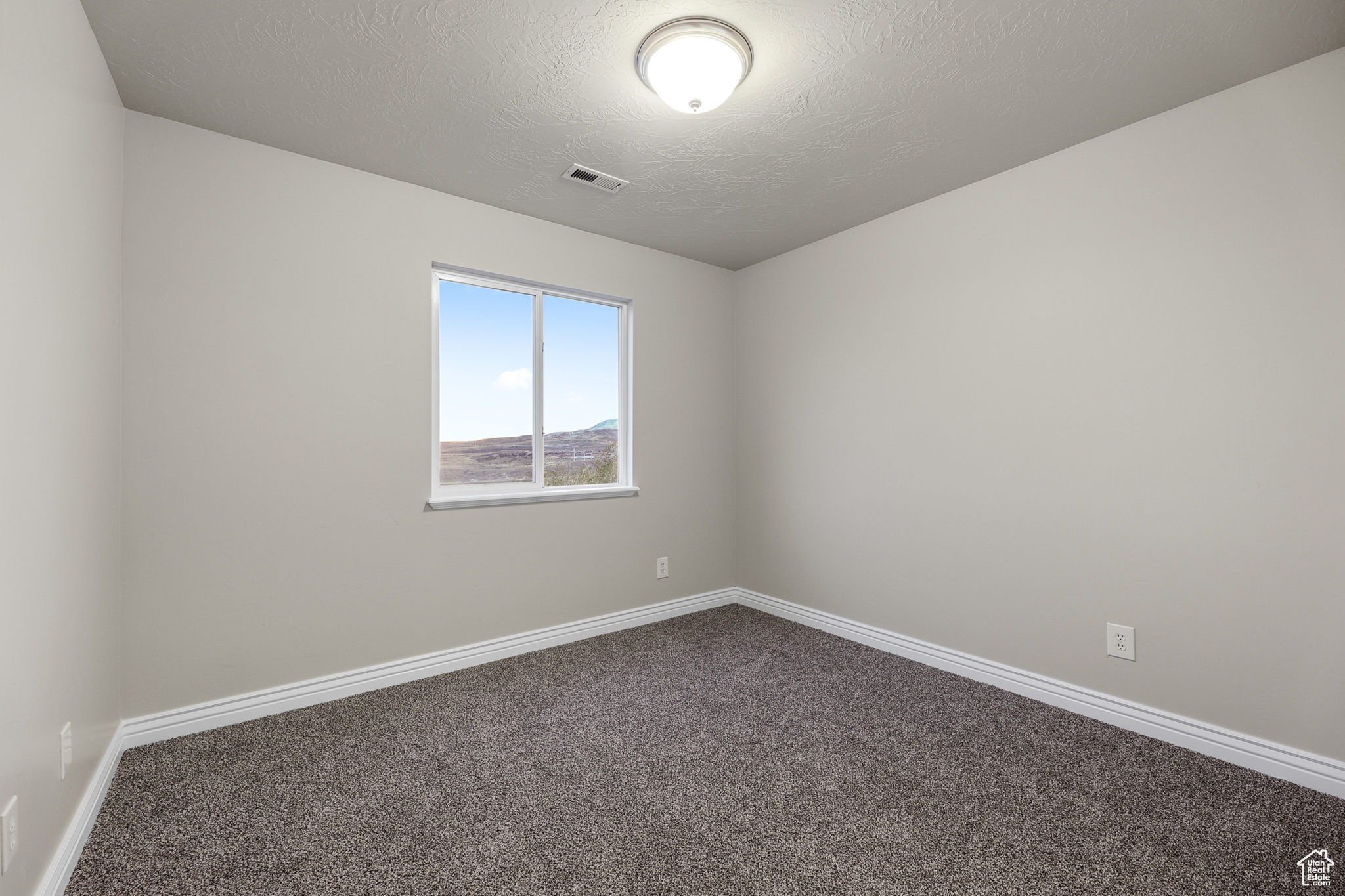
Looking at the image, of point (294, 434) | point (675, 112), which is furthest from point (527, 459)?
point (675, 112)

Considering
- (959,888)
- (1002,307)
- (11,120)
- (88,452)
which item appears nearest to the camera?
(11,120)

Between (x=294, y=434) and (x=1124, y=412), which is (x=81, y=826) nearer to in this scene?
(x=294, y=434)

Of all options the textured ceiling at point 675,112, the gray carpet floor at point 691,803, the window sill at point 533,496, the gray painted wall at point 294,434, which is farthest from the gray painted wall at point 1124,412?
the gray painted wall at point 294,434

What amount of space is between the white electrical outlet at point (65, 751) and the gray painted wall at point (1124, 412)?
3.14 m

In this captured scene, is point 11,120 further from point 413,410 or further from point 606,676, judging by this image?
point 606,676

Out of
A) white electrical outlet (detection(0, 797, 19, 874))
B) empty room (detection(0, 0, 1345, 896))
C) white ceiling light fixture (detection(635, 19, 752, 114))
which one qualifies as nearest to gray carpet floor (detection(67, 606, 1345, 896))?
empty room (detection(0, 0, 1345, 896))

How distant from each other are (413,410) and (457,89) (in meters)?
1.37

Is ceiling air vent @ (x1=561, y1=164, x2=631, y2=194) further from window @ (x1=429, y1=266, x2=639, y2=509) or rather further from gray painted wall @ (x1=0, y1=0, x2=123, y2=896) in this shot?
gray painted wall @ (x1=0, y1=0, x2=123, y2=896)

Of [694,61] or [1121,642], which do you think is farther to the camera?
[1121,642]

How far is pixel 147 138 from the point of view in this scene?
2180mm

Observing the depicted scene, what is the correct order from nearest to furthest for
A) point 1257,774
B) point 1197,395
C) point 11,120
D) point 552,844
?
point 11,120 < point 552,844 < point 1257,774 < point 1197,395

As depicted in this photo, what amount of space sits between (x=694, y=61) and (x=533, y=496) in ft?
6.99

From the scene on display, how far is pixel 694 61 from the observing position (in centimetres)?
180

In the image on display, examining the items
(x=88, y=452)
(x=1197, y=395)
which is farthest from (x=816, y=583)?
(x=88, y=452)
